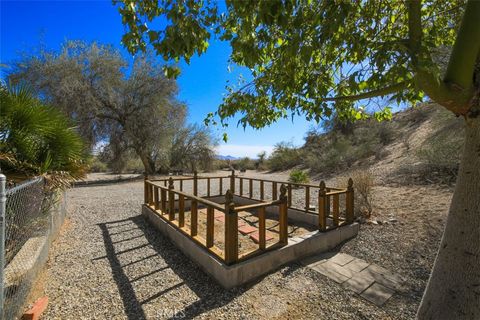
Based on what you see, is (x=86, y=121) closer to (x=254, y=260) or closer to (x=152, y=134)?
(x=152, y=134)

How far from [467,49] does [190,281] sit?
354cm

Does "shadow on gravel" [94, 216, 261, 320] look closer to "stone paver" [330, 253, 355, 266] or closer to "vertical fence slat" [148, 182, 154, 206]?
"vertical fence slat" [148, 182, 154, 206]

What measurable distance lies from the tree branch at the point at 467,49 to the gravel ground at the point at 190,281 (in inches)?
91.9

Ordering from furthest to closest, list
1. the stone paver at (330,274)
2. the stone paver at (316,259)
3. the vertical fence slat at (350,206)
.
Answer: the vertical fence slat at (350,206), the stone paver at (316,259), the stone paver at (330,274)

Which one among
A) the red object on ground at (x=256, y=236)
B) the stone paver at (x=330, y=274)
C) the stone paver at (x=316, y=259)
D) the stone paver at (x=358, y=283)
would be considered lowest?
the stone paver at (x=358, y=283)

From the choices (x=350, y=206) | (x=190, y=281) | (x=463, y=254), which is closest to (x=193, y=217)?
(x=190, y=281)

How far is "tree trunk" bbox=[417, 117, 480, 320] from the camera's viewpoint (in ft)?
6.09

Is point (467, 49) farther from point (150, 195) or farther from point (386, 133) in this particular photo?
point (386, 133)

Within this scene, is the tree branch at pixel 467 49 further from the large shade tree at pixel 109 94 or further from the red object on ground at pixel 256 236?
the large shade tree at pixel 109 94

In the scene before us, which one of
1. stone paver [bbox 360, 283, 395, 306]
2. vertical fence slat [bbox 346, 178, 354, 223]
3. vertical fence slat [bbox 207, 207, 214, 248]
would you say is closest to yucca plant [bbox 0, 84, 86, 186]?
vertical fence slat [bbox 207, 207, 214, 248]

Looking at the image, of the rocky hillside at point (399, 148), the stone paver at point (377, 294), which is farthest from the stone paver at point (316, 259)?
the rocky hillside at point (399, 148)

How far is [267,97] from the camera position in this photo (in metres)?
3.75

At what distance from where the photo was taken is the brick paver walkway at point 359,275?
2.97m

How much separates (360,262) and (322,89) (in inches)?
106
